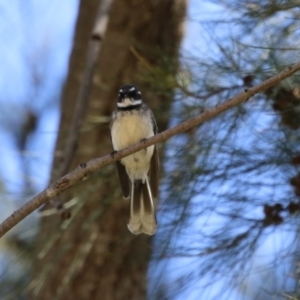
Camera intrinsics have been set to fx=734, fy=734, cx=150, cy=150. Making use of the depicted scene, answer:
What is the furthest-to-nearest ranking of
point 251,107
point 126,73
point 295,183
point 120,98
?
point 126,73
point 120,98
point 251,107
point 295,183

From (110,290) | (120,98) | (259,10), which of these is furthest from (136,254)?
(259,10)

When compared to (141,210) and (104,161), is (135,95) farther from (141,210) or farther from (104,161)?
(104,161)

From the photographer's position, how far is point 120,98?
278cm

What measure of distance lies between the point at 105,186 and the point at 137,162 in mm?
279

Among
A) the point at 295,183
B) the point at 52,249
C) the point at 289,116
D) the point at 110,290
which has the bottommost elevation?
the point at 110,290

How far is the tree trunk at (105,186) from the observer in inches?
113

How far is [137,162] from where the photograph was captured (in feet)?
9.07

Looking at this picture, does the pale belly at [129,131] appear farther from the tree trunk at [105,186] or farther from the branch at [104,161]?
the branch at [104,161]

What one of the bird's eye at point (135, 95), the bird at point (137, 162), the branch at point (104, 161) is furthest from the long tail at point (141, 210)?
the branch at point (104, 161)

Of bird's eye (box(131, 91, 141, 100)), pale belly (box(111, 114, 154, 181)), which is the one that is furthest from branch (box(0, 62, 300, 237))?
bird's eye (box(131, 91, 141, 100))

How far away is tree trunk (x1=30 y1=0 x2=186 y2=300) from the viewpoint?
2883 mm

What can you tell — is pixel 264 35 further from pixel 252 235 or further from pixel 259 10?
pixel 252 235

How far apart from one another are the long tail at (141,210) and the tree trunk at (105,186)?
0.43ft

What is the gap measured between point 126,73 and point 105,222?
68 centimetres
